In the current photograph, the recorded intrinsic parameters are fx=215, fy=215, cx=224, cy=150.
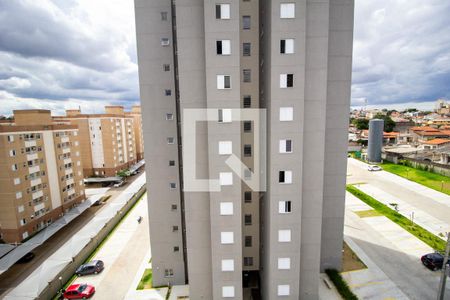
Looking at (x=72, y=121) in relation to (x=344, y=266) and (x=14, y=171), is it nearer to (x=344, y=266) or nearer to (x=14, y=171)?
(x=14, y=171)

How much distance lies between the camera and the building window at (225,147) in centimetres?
1494

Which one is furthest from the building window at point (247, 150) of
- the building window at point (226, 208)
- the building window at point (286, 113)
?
the building window at point (226, 208)

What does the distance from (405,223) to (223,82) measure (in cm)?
3380

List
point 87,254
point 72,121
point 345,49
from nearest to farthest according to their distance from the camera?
1. point 345,49
2. point 87,254
3. point 72,121

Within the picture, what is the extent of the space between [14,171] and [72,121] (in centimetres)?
3237

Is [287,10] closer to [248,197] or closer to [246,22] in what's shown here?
[246,22]

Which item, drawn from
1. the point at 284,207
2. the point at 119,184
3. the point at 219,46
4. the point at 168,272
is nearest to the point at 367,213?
the point at 284,207

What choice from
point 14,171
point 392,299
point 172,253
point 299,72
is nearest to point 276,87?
point 299,72

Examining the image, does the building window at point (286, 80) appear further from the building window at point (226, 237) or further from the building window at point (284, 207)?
the building window at point (226, 237)

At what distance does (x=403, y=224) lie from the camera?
A: 3028 centimetres

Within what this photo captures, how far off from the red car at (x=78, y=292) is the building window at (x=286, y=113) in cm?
2374

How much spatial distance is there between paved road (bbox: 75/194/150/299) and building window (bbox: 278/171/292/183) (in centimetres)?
1848

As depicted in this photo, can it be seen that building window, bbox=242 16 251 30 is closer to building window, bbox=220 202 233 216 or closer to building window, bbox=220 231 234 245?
building window, bbox=220 202 233 216

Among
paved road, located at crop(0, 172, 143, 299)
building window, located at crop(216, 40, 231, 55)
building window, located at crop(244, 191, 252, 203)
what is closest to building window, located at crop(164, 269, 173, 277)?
building window, located at crop(244, 191, 252, 203)
